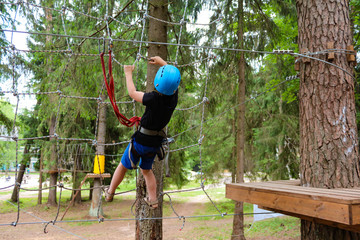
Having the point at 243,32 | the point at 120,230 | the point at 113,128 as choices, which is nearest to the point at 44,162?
the point at 113,128

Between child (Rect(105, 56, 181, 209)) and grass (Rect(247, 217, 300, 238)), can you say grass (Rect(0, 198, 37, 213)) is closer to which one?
grass (Rect(247, 217, 300, 238))

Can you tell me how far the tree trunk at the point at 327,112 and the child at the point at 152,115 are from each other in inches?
44.2

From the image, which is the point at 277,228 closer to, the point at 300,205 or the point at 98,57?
the point at 98,57

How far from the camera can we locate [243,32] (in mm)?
5652

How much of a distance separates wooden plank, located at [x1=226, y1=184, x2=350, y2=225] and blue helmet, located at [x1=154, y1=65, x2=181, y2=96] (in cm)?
100

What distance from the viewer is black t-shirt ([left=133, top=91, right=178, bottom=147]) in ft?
7.06

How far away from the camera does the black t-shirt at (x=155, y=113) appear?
2152 mm

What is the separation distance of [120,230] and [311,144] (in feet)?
24.4

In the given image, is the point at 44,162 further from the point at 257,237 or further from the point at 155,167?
the point at 155,167

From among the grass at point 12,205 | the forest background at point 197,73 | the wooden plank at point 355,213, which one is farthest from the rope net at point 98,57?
the grass at point 12,205

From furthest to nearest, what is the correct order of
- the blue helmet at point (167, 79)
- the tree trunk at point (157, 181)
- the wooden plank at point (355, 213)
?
1. the tree trunk at point (157, 181)
2. the blue helmet at point (167, 79)
3. the wooden plank at point (355, 213)

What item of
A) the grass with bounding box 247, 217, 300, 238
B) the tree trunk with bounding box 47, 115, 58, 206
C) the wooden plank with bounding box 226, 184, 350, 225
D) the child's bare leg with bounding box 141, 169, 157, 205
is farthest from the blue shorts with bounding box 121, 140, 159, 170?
the tree trunk with bounding box 47, 115, 58, 206

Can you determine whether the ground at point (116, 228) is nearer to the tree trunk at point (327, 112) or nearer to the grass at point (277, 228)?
the grass at point (277, 228)

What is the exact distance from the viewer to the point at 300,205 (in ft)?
5.98
